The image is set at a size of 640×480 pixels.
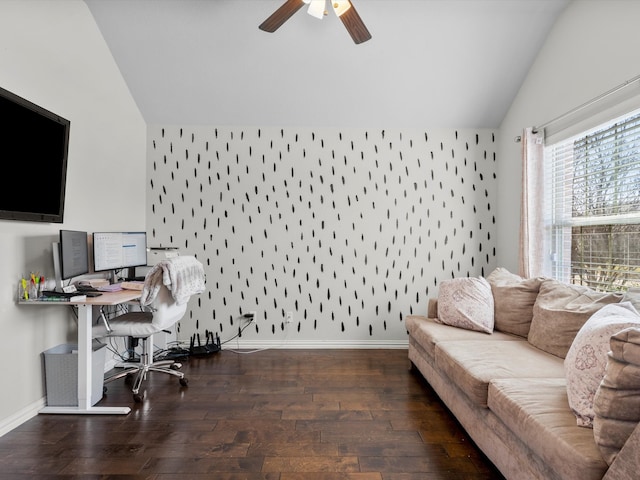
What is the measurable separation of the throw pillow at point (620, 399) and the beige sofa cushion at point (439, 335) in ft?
4.57

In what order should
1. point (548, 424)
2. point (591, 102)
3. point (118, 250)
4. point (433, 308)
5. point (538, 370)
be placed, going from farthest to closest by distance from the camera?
point (433, 308) < point (118, 250) < point (591, 102) < point (538, 370) < point (548, 424)

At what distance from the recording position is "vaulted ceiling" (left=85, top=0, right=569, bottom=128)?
9.93 feet

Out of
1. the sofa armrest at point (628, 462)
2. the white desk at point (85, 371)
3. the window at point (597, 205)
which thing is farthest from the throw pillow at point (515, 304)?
the white desk at point (85, 371)

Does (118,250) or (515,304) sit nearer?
(515,304)

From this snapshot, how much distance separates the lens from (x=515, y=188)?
3648 mm

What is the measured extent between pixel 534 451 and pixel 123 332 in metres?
2.60

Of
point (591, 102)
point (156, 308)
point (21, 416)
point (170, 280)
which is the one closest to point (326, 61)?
point (591, 102)

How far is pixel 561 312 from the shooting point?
7.65ft

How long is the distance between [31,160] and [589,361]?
10.5 feet

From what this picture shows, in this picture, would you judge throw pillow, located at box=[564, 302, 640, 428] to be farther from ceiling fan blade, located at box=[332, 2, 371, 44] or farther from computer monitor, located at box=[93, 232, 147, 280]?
computer monitor, located at box=[93, 232, 147, 280]

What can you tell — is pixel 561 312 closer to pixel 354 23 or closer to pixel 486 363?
pixel 486 363

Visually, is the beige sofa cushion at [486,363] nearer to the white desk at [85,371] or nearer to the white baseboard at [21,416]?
the white desk at [85,371]

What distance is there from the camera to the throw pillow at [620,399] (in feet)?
3.91

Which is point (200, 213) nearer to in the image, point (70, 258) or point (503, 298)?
point (70, 258)
